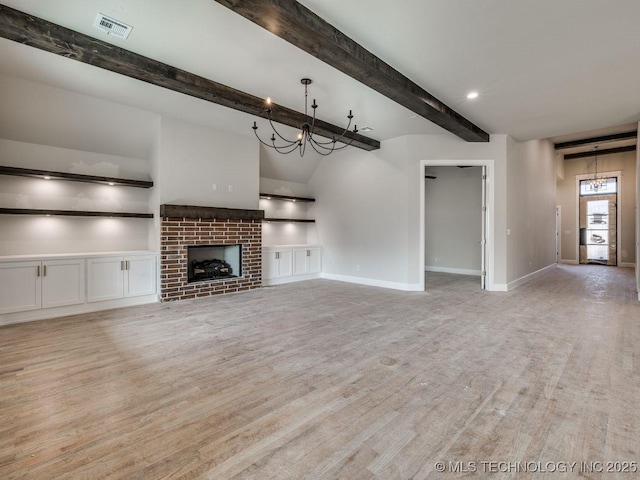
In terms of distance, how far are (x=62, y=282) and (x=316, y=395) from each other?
4.05 meters

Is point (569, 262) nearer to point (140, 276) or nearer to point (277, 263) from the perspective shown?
point (277, 263)

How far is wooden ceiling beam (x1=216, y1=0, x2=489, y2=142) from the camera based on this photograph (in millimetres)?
2352

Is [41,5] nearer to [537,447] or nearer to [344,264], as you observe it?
[537,447]

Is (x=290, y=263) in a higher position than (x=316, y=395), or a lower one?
higher

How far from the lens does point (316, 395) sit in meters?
2.33

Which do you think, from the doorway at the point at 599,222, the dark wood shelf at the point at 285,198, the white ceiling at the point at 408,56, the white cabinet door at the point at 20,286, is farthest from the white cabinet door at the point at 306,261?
the doorway at the point at 599,222

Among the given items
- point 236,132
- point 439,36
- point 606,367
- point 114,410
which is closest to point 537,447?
point 606,367

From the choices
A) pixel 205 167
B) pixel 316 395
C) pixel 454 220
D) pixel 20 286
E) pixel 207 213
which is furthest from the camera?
pixel 454 220

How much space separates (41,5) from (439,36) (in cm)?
343

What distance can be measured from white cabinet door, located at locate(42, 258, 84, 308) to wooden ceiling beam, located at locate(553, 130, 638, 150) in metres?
11.4

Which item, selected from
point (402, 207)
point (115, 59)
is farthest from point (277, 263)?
point (115, 59)

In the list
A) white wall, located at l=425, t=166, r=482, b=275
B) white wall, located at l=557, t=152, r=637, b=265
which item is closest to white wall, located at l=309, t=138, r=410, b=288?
white wall, located at l=425, t=166, r=482, b=275

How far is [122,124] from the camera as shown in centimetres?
493

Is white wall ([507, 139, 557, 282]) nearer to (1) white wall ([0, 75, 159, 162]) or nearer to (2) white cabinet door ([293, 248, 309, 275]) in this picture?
(2) white cabinet door ([293, 248, 309, 275])
